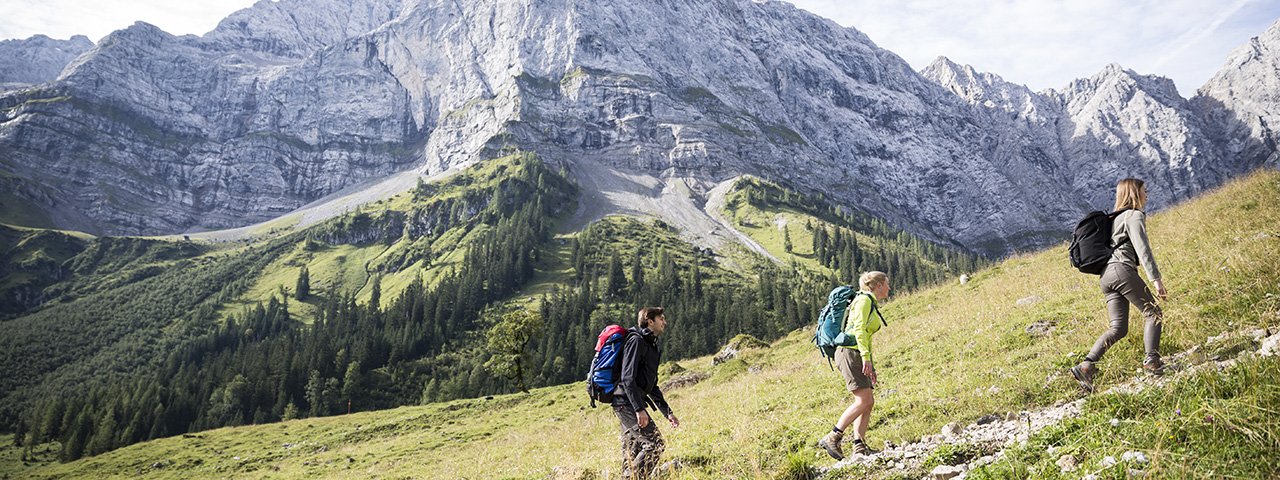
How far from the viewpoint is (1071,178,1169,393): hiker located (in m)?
8.16

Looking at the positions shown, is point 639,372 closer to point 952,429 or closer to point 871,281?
point 871,281

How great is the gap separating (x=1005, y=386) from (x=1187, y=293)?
5490 mm

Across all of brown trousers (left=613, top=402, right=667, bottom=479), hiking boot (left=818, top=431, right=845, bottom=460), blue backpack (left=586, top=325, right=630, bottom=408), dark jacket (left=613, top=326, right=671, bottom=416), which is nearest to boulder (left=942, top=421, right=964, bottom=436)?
hiking boot (left=818, top=431, right=845, bottom=460)

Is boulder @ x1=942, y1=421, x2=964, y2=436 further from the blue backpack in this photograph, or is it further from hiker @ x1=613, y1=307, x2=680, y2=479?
the blue backpack

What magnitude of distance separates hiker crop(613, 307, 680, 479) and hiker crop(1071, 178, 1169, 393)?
254 inches

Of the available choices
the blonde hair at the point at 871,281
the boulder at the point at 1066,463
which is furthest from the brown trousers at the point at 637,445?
the boulder at the point at 1066,463

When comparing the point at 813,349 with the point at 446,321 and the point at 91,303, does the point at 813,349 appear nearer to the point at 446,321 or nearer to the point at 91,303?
the point at 446,321

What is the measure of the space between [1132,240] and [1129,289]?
0.80 metres

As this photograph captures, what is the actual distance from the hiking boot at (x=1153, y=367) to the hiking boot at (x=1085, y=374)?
24.1 inches

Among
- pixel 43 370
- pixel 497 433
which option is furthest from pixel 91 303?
pixel 497 433

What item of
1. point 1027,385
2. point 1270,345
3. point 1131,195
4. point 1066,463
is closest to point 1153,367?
point 1270,345

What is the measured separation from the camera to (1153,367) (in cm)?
791

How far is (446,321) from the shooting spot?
127 m

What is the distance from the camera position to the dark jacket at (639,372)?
9.03 m
